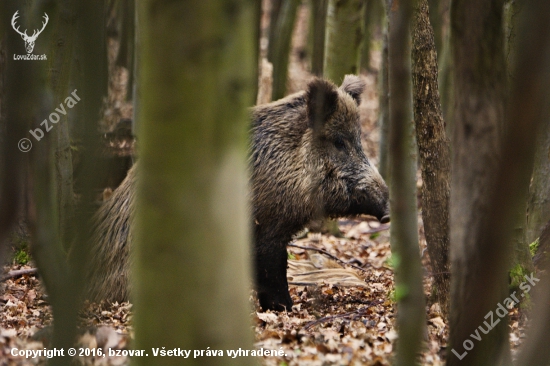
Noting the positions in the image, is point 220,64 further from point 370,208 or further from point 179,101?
point 370,208

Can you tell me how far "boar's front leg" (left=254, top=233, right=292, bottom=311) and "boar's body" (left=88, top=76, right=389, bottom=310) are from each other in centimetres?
1

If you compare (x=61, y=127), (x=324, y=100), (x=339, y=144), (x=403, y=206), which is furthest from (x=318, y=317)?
(x=61, y=127)

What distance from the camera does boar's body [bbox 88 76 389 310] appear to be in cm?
673

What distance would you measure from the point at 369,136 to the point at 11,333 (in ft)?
43.8

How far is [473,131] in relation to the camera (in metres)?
2.99

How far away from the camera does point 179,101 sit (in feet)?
7.66

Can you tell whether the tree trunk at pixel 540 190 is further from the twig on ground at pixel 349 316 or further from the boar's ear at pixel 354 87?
the boar's ear at pixel 354 87

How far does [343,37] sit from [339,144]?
2.95 metres

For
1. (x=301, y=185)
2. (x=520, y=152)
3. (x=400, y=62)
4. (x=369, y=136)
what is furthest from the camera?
(x=369, y=136)

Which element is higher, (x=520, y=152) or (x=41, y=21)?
(x=41, y=21)

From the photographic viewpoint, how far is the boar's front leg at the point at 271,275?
6.94 metres

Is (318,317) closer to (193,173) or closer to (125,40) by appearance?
(193,173)

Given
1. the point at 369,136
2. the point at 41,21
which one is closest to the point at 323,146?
the point at 41,21

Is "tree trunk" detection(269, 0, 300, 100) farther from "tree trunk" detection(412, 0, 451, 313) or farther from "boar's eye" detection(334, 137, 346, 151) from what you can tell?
"tree trunk" detection(412, 0, 451, 313)
